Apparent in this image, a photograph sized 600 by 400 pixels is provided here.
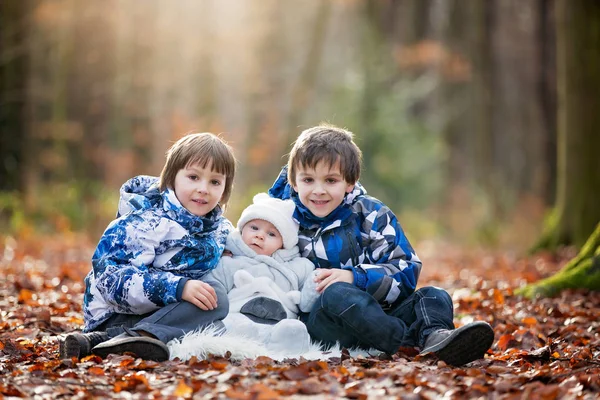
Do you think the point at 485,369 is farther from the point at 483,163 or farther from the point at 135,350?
the point at 483,163

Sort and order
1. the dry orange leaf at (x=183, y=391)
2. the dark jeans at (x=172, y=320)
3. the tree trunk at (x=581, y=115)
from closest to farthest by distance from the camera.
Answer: the dry orange leaf at (x=183, y=391)
the dark jeans at (x=172, y=320)
the tree trunk at (x=581, y=115)

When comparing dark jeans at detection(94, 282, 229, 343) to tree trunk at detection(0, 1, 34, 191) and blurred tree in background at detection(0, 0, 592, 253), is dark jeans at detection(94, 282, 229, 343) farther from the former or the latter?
tree trunk at detection(0, 1, 34, 191)

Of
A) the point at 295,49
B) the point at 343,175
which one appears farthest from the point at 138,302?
the point at 295,49

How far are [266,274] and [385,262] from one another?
30.9 inches

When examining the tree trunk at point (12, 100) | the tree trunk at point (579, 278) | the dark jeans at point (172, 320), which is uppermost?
the tree trunk at point (12, 100)

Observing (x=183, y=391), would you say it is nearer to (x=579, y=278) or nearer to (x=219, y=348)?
(x=219, y=348)

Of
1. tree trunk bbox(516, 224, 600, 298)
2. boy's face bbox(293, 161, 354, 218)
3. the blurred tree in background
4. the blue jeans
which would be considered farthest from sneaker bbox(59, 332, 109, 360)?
the blurred tree in background

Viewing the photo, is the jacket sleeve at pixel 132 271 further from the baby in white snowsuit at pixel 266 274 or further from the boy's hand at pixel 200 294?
the baby in white snowsuit at pixel 266 274

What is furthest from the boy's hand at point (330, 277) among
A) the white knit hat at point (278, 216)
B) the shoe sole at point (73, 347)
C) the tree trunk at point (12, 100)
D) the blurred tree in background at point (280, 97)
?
the tree trunk at point (12, 100)

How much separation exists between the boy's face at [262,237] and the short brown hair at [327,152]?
42cm

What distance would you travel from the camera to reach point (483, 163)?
2059 centimetres

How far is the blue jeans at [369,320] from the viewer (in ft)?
14.4

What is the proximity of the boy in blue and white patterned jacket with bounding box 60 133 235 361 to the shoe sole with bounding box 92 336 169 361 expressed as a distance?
1cm

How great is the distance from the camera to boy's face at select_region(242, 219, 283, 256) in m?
4.70
